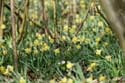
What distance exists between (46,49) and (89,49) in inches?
20.1

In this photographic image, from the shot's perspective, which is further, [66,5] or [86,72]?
[66,5]

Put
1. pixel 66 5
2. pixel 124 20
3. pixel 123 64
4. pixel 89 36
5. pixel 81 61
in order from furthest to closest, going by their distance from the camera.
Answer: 1. pixel 66 5
2. pixel 89 36
3. pixel 81 61
4. pixel 123 64
5. pixel 124 20

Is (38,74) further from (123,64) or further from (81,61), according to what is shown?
(123,64)

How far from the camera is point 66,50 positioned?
4.16 m

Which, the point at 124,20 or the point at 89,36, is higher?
the point at 124,20

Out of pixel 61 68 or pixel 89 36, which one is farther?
pixel 89 36

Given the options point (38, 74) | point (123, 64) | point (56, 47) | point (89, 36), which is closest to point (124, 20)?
point (123, 64)

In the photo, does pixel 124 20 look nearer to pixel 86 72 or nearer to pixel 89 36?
pixel 86 72

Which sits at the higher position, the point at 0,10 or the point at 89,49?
the point at 0,10

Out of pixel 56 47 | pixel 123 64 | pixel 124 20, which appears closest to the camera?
pixel 124 20

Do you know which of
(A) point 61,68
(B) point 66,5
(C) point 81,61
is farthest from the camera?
(B) point 66,5

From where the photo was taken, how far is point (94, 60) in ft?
12.8

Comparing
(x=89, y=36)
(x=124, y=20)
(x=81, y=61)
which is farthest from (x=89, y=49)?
(x=124, y=20)

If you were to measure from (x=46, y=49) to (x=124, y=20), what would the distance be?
2.53m
